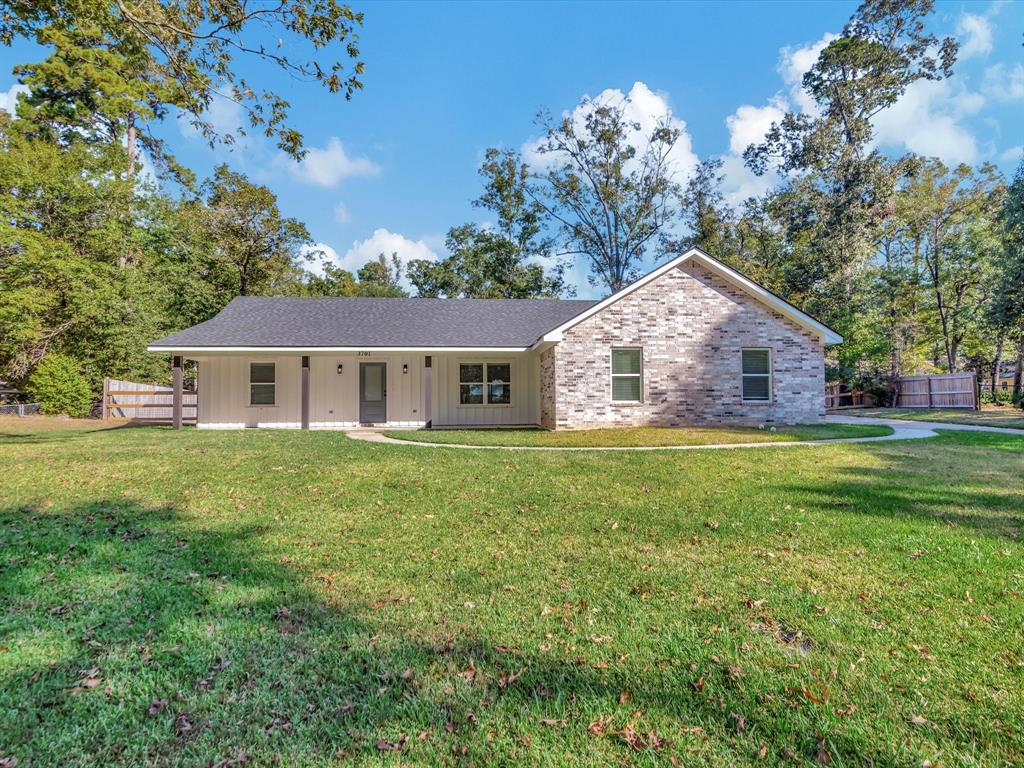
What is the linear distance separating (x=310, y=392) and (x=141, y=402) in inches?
341

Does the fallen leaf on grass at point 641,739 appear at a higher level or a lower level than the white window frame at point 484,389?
lower

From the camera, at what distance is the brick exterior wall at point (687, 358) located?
14.3 meters

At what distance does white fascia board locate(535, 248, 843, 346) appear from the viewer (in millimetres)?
14289

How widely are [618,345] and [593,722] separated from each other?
12694 millimetres

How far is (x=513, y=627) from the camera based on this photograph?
3096mm

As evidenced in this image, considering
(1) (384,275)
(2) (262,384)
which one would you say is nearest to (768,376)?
(2) (262,384)

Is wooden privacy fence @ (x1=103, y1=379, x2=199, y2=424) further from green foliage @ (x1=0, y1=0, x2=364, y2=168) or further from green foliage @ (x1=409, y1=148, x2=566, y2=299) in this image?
green foliage @ (x1=409, y1=148, x2=566, y2=299)

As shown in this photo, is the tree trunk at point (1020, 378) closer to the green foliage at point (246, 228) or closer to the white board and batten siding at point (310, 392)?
the white board and batten siding at point (310, 392)

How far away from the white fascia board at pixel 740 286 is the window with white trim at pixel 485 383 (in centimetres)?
373

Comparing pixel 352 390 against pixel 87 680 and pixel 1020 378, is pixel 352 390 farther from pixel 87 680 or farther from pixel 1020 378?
pixel 1020 378

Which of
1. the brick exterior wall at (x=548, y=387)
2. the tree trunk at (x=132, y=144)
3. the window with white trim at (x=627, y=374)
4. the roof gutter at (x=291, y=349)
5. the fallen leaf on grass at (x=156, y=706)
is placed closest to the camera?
the fallen leaf on grass at (x=156, y=706)

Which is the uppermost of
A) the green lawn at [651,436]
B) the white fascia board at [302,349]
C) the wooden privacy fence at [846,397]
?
the white fascia board at [302,349]

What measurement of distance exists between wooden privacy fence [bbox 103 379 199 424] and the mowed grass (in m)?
14.9

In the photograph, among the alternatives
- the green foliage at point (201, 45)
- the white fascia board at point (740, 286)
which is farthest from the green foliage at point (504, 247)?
the green foliage at point (201, 45)
